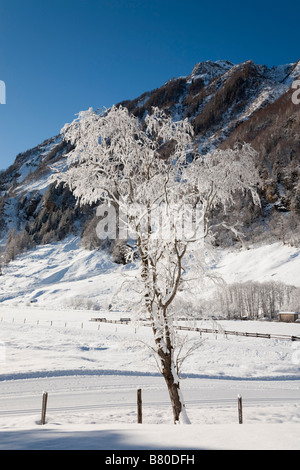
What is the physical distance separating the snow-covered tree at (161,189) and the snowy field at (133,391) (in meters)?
1.20

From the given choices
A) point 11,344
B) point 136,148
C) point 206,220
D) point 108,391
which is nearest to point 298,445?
point 206,220

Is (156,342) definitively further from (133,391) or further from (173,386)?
(133,391)

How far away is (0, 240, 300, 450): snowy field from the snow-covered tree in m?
1.20

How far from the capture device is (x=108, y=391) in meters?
16.5

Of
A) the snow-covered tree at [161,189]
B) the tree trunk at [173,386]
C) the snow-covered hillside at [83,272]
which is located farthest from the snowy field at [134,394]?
the snow-covered hillside at [83,272]

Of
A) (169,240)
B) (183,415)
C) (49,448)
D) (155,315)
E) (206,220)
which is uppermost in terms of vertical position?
(206,220)

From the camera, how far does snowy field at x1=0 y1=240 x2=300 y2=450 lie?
4.85 metres

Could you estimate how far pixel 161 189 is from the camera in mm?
9234

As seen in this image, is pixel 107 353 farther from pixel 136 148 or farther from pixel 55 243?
pixel 55 243

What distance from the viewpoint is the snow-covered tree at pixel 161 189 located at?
8.27 metres

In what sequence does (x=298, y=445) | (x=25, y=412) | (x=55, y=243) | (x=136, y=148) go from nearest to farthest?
(x=298, y=445)
(x=136, y=148)
(x=25, y=412)
(x=55, y=243)

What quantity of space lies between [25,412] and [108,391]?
16.6 feet

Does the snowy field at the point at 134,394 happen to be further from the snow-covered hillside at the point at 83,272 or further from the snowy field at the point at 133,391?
the snow-covered hillside at the point at 83,272

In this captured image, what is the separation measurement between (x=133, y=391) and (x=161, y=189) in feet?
41.5
